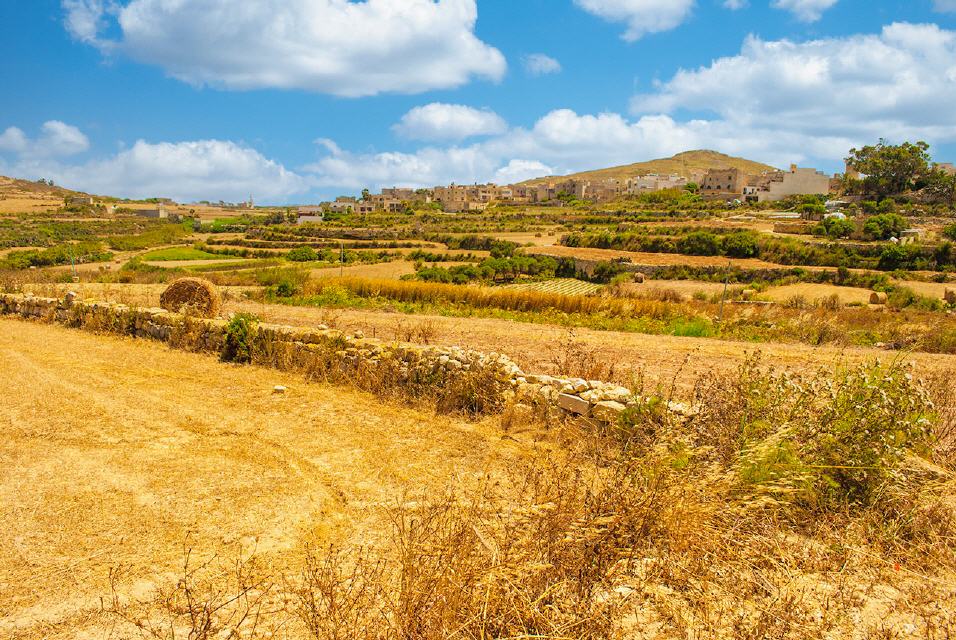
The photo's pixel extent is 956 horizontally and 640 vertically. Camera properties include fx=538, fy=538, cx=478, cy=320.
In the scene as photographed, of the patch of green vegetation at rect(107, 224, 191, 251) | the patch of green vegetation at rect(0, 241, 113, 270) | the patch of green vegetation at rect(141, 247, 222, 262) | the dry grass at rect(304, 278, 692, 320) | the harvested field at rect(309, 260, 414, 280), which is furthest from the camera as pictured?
the patch of green vegetation at rect(107, 224, 191, 251)

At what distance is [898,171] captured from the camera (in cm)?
8062

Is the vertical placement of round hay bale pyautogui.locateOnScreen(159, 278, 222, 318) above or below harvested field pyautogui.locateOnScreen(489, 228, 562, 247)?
below

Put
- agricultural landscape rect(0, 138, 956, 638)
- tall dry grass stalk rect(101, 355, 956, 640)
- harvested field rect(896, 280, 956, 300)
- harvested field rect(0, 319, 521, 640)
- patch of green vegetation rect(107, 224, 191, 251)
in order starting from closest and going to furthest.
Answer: tall dry grass stalk rect(101, 355, 956, 640)
agricultural landscape rect(0, 138, 956, 638)
harvested field rect(0, 319, 521, 640)
harvested field rect(896, 280, 956, 300)
patch of green vegetation rect(107, 224, 191, 251)

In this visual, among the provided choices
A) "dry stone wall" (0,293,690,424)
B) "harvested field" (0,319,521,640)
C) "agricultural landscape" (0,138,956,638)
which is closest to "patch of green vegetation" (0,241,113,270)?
"dry stone wall" (0,293,690,424)

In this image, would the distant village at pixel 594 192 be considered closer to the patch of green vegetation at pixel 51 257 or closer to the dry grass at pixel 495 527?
the patch of green vegetation at pixel 51 257

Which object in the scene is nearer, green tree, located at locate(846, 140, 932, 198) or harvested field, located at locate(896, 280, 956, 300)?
harvested field, located at locate(896, 280, 956, 300)

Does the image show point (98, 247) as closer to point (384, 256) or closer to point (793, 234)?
point (384, 256)

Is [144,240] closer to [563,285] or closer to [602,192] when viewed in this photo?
A: [563,285]

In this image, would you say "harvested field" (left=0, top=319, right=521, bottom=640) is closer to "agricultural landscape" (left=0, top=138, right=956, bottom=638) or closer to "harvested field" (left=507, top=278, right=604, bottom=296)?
"agricultural landscape" (left=0, top=138, right=956, bottom=638)

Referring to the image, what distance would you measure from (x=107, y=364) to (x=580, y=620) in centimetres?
949

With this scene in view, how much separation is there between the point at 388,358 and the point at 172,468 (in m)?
3.43

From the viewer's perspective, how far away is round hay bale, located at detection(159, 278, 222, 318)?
14.2 metres

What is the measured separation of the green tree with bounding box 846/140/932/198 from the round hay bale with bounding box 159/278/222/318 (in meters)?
95.0

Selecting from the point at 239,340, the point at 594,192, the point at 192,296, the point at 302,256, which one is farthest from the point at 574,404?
the point at 594,192
